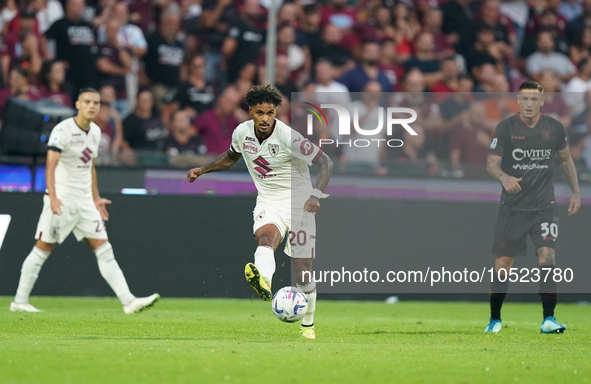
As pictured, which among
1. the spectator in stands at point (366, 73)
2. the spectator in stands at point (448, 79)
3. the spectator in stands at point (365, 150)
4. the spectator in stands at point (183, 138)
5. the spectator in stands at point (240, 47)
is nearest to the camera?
the spectator in stands at point (365, 150)

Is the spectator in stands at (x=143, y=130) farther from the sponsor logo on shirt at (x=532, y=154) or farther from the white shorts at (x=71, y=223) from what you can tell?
the sponsor logo on shirt at (x=532, y=154)

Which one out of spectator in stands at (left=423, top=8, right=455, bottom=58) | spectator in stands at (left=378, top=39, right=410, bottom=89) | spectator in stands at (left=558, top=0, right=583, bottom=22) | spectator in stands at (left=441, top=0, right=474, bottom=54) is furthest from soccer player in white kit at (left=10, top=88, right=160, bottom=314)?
spectator in stands at (left=558, top=0, right=583, bottom=22)

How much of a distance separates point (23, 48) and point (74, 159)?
426 centimetres

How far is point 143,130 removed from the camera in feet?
45.3

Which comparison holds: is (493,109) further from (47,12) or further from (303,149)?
(47,12)

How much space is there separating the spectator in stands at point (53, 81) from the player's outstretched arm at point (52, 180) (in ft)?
11.1

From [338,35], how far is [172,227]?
18.5 ft

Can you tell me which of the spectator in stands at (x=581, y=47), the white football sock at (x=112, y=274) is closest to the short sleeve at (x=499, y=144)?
the white football sock at (x=112, y=274)

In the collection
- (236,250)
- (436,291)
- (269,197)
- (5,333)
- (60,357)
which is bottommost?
(436,291)

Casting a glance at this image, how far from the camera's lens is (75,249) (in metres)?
12.2

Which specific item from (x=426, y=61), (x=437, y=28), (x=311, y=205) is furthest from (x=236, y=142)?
(x=437, y=28)

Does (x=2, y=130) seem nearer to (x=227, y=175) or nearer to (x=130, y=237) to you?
(x=130, y=237)

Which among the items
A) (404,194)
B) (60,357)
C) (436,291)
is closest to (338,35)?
(404,194)

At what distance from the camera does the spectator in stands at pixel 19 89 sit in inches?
518
